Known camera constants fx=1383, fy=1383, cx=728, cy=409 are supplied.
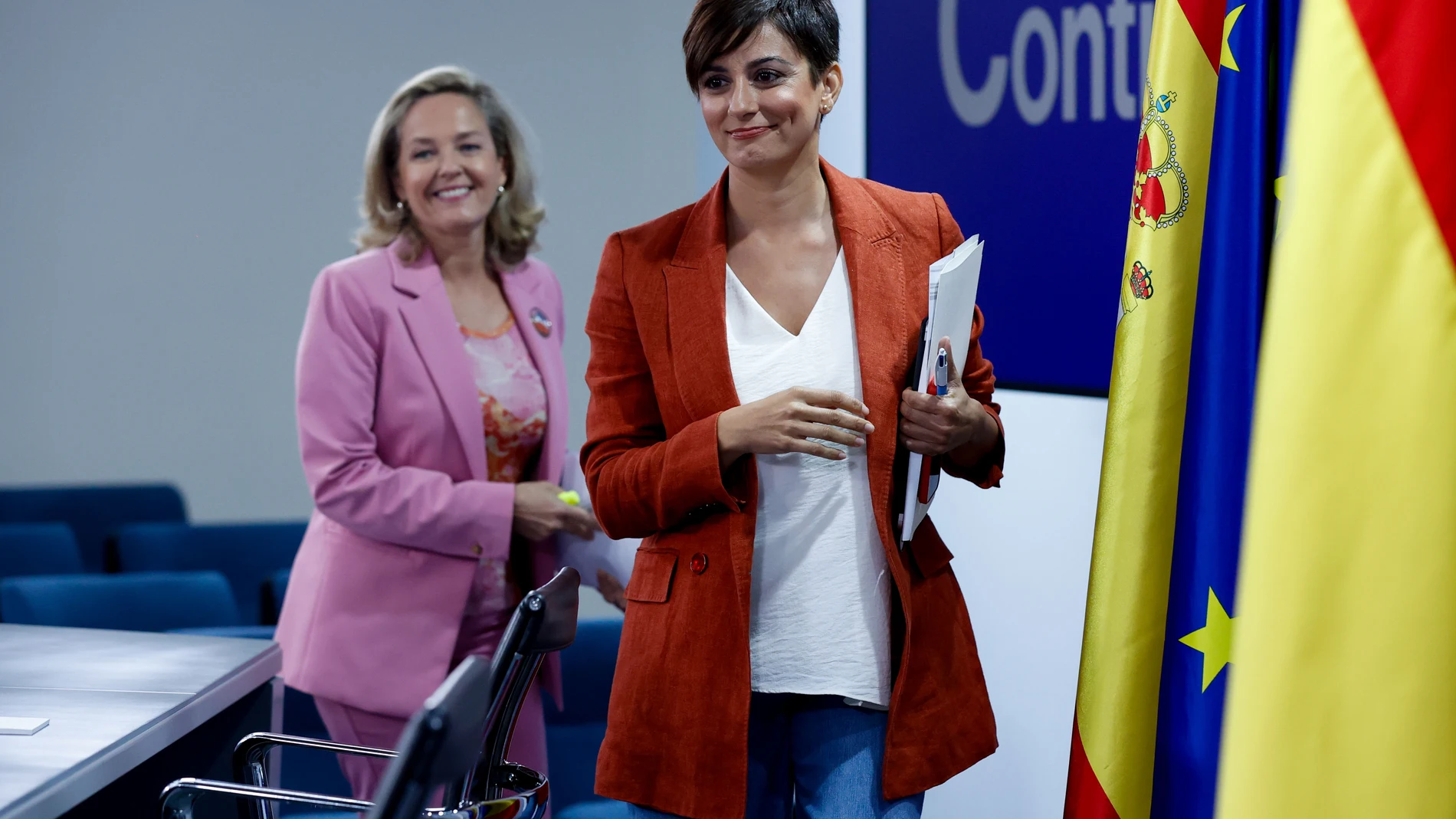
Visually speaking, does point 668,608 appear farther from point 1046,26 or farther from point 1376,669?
point 1046,26

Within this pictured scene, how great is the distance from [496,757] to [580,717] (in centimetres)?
159

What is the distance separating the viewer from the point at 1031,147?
2457 millimetres

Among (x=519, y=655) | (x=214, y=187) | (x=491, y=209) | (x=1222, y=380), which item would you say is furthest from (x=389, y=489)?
(x=214, y=187)

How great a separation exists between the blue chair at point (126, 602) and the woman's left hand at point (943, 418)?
2.48 meters

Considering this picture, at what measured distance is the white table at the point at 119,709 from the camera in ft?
5.01

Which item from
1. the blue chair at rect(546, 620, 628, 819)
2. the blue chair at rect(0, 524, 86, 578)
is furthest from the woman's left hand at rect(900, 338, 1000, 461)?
the blue chair at rect(0, 524, 86, 578)

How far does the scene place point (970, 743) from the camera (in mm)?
1685

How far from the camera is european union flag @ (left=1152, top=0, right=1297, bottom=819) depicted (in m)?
1.35

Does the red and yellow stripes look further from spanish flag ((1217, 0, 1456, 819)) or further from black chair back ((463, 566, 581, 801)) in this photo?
black chair back ((463, 566, 581, 801))

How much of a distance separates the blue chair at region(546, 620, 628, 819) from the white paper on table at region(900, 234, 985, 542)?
1949mm

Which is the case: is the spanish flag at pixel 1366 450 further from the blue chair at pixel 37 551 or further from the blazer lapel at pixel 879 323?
the blue chair at pixel 37 551

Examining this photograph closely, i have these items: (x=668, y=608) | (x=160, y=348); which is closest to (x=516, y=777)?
(x=668, y=608)

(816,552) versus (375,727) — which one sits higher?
(816,552)

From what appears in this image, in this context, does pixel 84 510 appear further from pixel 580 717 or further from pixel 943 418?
pixel 943 418
